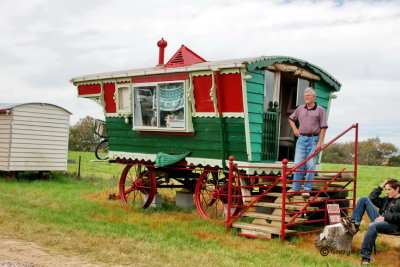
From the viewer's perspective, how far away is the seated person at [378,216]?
25.0 feet

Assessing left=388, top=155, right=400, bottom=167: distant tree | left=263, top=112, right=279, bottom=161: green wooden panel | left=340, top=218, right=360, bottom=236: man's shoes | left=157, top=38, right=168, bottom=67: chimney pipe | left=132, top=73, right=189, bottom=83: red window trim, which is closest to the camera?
left=340, top=218, right=360, bottom=236: man's shoes

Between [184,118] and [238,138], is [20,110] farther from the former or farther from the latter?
[238,138]

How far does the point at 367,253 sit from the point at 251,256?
1835 millimetres

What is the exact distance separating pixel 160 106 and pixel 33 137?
972cm

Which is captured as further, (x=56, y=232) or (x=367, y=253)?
(x=56, y=232)

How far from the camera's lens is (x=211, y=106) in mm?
10945

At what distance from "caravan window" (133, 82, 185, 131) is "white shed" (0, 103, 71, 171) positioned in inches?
336

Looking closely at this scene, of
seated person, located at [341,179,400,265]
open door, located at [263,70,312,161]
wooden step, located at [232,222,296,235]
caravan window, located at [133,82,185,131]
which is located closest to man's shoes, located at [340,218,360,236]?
seated person, located at [341,179,400,265]

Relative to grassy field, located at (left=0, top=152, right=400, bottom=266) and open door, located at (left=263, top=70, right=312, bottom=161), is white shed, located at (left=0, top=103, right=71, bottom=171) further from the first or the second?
open door, located at (left=263, top=70, right=312, bottom=161)

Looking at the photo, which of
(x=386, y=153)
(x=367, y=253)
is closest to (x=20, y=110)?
(x=367, y=253)

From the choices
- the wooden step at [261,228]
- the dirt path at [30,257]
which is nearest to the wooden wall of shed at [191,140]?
the wooden step at [261,228]

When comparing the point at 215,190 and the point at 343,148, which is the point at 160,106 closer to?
the point at 215,190

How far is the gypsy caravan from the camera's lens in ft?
34.0

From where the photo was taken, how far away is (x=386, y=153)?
57812mm
